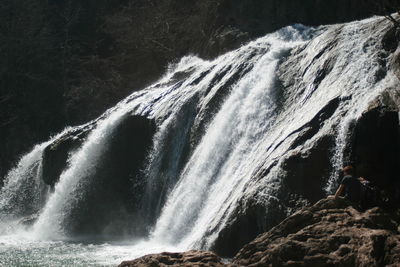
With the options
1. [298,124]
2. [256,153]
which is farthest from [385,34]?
[256,153]

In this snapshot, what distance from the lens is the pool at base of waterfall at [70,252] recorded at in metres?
13.3

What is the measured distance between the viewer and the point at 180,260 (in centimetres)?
890

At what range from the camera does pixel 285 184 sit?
1171 centimetres

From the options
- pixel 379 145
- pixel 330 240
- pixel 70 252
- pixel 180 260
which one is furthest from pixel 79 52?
pixel 330 240

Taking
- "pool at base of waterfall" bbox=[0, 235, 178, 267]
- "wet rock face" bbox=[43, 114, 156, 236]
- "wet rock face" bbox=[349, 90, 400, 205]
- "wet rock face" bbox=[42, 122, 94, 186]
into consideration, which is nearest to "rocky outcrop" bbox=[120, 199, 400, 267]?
"wet rock face" bbox=[349, 90, 400, 205]

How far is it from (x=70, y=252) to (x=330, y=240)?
8.47 metres

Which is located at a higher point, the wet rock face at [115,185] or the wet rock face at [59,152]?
the wet rock face at [59,152]

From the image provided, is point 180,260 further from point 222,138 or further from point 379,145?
point 222,138

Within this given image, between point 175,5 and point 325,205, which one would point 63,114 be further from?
point 325,205

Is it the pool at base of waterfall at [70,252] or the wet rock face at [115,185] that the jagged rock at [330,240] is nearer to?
the pool at base of waterfall at [70,252]

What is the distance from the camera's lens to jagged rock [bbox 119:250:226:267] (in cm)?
875

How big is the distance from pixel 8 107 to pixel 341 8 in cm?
1707

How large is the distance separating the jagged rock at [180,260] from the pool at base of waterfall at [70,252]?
12.2ft

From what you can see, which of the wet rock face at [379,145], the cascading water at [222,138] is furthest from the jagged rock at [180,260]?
the wet rock face at [379,145]
